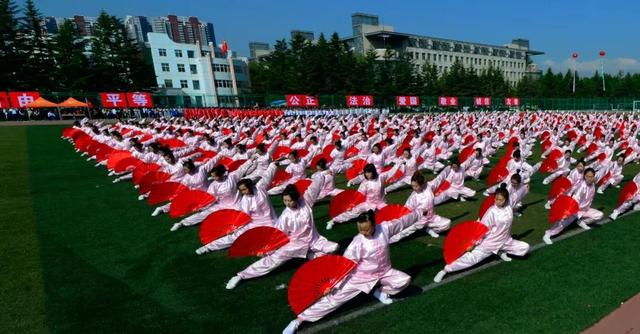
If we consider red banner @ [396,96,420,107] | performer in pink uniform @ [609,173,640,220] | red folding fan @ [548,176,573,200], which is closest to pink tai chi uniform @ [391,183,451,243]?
red folding fan @ [548,176,573,200]

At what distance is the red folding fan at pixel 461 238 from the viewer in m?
5.00

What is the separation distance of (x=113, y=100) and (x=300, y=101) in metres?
17.1

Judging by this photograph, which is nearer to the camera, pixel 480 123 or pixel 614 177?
pixel 614 177

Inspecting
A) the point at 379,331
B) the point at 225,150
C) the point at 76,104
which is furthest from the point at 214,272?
the point at 76,104

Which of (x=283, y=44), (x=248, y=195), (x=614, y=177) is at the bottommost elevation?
(x=614, y=177)

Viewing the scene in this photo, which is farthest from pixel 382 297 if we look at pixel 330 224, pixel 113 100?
pixel 113 100

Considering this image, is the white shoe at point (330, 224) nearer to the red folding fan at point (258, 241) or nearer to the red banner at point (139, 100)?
the red folding fan at point (258, 241)

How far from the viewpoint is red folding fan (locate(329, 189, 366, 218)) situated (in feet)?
23.1

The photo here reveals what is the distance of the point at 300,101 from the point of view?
38844 millimetres

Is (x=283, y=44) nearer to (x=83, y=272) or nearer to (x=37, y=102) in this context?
(x=37, y=102)

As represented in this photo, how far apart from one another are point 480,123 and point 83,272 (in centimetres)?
2366

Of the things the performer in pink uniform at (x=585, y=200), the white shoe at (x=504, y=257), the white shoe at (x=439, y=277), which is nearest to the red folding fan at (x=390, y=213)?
the white shoe at (x=439, y=277)

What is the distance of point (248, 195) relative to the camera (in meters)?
6.16

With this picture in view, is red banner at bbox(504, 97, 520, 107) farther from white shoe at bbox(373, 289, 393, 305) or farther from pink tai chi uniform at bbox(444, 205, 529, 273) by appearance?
white shoe at bbox(373, 289, 393, 305)
